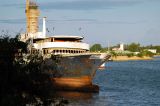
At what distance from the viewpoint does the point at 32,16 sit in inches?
3684

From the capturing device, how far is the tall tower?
92.1 metres

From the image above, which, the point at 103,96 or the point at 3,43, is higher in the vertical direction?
the point at 3,43

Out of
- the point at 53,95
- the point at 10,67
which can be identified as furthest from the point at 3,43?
the point at 53,95

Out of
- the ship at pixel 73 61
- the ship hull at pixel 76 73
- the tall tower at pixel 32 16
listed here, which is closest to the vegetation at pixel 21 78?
the ship at pixel 73 61

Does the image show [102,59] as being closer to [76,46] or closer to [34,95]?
[76,46]

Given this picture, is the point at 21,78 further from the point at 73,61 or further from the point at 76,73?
the point at 73,61

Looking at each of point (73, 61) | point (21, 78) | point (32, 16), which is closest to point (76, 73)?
point (73, 61)

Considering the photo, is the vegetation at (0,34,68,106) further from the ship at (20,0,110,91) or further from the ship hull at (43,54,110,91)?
the ship hull at (43,54,110,91)

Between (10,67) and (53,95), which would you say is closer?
(10,67)

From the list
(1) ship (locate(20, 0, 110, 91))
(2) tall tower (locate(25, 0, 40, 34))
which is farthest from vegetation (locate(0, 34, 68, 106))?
(2) tall tower (locate(25, 0, 40, 34))

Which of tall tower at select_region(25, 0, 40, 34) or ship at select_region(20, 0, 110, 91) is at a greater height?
tall tower at select_region(25, 0, 40, 34)

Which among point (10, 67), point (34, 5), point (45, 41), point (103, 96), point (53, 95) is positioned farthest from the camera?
point (34, 5)

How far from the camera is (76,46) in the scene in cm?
7131

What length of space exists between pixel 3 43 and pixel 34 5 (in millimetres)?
66618
